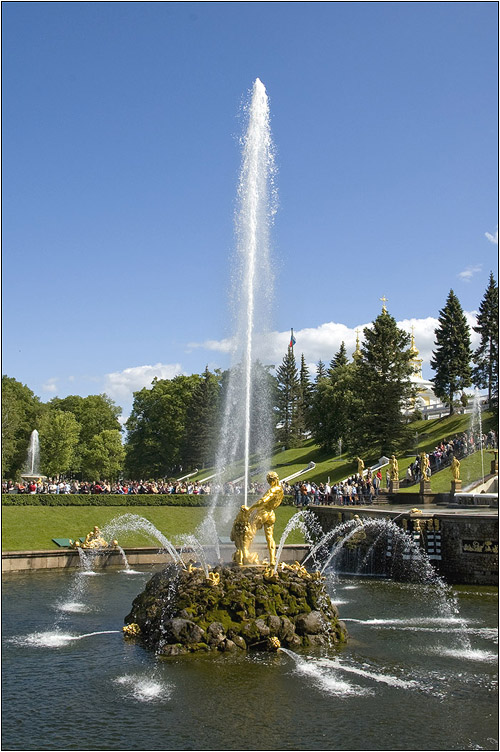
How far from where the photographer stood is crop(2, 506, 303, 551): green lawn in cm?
3088

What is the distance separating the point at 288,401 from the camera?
88500mm

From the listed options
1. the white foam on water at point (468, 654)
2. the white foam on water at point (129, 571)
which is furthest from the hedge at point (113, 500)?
the white foam on water at point (468, 654)

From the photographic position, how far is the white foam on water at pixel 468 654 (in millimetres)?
14401

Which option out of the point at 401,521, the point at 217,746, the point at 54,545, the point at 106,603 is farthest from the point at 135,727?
the point at 54,545

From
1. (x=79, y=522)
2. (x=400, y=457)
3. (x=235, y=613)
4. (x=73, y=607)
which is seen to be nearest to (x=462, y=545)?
(x=235, y=613)

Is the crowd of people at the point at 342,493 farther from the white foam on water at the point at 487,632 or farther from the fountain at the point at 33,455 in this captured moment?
the fountain at the point at 33,455

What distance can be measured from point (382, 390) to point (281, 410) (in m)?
31.7

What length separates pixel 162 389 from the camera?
86562 millimetres

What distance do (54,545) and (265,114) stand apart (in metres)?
19.9

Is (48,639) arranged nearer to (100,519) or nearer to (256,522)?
(256,522)

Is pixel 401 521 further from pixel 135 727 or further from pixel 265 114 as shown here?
pixel 135 727

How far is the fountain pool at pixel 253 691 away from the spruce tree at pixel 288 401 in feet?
217

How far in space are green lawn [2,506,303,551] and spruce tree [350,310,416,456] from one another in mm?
19168

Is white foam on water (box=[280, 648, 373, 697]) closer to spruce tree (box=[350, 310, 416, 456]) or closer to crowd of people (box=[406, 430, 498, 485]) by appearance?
crowd of people (box=[406, 430, 498, 485])
